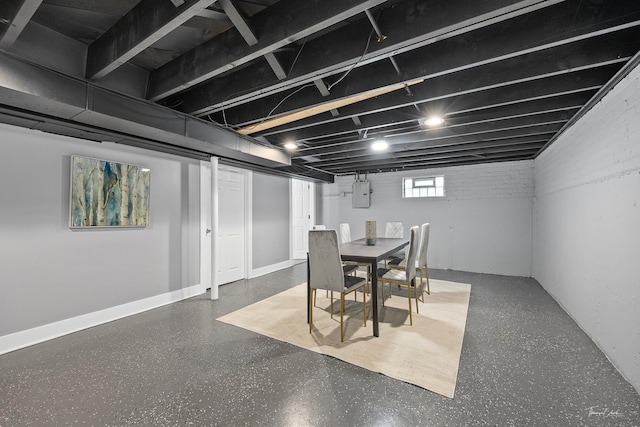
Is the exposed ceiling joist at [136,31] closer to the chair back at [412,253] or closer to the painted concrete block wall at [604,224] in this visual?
the chair back at [412,253]

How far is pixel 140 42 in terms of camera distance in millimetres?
1619

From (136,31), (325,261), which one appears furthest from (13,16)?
(325,261)

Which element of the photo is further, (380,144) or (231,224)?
(231,224)

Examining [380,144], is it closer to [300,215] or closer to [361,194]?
[361,194]

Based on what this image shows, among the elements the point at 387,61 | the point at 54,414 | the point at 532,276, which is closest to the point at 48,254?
the point at 54,414

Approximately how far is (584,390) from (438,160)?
4.02 meters

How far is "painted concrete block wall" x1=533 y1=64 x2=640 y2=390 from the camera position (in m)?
1.85

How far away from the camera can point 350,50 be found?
1.78 meters

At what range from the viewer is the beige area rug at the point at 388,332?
6.74 ft

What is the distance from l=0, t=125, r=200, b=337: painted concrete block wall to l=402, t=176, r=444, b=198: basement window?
4727 millimetres

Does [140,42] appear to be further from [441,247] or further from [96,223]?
[441,247]

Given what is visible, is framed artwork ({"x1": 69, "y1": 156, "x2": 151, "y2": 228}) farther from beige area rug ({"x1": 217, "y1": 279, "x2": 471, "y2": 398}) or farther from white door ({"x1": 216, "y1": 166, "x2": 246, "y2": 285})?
beige area rug ({"x1": 217, "y1": 279, "x2": 471, "y2": 398})

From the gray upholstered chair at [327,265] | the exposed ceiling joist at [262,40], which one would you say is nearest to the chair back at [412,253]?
the gray upholstered chair at [327,265]

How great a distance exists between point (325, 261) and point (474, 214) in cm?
418
